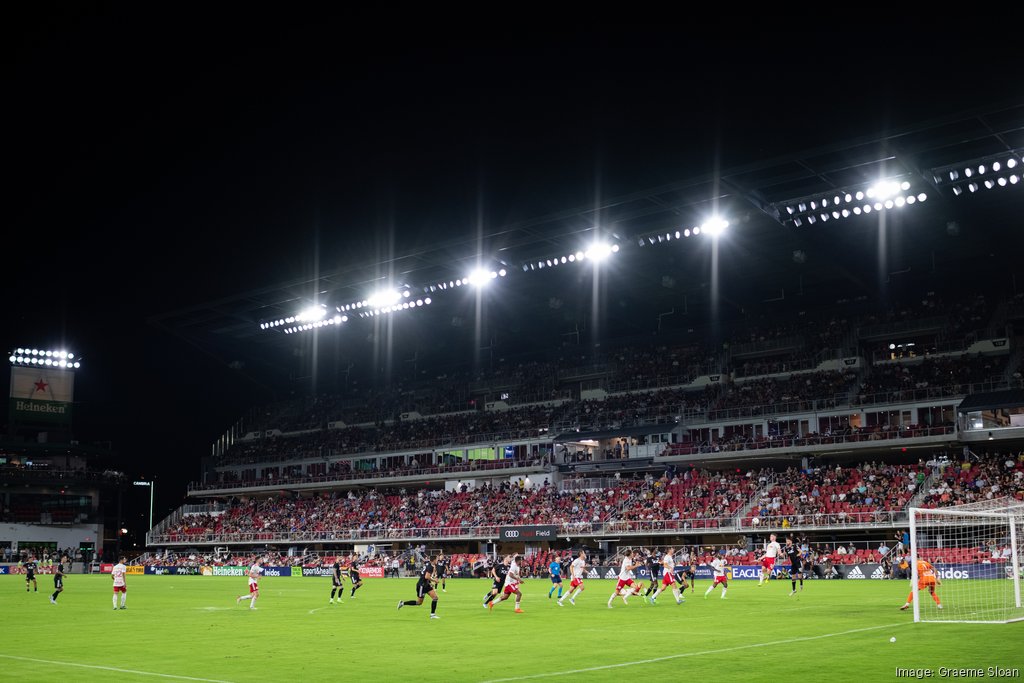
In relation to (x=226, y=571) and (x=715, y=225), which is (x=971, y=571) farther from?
(x=226, y=571)

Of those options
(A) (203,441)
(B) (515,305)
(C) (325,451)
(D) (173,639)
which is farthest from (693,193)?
→ (A) (203,441)

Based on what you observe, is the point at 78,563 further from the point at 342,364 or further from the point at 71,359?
the point at 342,364

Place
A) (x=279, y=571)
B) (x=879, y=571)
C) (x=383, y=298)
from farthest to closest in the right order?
(x=383, y=298), (x=279, y=571), (x=879, y=571)

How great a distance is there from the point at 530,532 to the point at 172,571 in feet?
109

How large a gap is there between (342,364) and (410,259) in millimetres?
34515

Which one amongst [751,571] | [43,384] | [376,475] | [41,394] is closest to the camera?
[751,571]

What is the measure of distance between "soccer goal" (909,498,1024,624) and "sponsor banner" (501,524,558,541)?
1064 inches

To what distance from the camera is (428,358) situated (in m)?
97.9

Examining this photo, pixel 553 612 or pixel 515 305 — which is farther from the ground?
pixel 515 305

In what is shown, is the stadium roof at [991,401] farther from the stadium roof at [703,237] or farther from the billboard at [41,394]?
the billboard at [41,394]

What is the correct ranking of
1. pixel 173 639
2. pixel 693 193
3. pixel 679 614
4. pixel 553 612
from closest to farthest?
pixel 173 639 < pixel 679 614 < pixel 553 612 < pixel 693 193

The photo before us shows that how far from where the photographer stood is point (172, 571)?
3226 inches

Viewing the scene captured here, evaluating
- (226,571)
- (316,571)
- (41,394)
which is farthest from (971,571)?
(41,394)

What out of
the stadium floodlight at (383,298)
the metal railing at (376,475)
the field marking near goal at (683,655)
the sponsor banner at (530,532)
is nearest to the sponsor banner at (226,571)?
the metal railing at (376,475)
